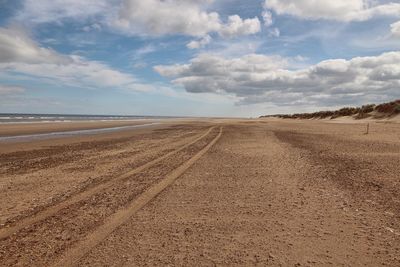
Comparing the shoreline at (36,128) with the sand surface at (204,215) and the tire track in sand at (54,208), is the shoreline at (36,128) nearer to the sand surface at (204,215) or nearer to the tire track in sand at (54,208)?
the tire track in sand at (54,208)

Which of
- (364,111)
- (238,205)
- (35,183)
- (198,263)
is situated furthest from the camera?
(364,111)

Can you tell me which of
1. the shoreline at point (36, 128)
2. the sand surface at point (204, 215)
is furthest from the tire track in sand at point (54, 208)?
the shoreline at point (36, 128)

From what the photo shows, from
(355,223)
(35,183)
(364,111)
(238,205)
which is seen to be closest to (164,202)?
(238,205)

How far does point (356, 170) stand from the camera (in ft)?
31.3

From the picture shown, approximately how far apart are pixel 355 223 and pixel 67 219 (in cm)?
461

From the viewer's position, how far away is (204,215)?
19.0 ft

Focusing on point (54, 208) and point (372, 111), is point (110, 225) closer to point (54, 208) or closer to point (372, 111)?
point (54, 208)

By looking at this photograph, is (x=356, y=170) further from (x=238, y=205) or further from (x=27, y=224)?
(x=27, y=224)

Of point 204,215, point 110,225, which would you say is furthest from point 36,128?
point 204,215

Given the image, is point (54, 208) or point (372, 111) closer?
point (54, 208)

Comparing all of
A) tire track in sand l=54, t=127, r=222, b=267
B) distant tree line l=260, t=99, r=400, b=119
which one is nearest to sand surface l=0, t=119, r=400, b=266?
tire track in sand l=54, t=127, r=222, b=267

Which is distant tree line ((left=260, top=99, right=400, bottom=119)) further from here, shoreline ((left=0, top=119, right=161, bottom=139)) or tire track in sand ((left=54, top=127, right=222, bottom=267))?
tire track in sand ((left=54, top=127, right=222, bottom=267))

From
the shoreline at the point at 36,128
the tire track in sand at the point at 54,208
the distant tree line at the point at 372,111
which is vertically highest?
the distant tree line at the point at 372,111

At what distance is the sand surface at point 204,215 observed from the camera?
423cm
